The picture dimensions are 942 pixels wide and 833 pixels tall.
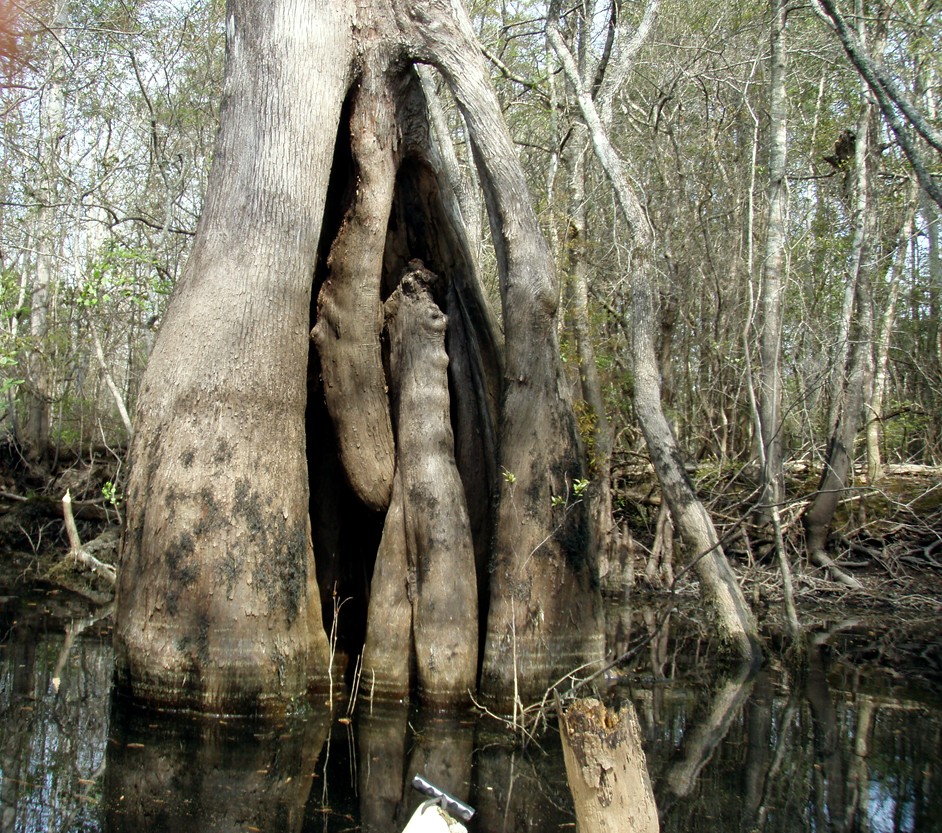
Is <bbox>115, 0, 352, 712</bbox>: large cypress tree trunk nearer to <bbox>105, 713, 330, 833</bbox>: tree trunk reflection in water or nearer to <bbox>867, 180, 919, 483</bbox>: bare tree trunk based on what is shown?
<bbox>105, 713, 330, 833</bbox>: tree trunk reflection in water

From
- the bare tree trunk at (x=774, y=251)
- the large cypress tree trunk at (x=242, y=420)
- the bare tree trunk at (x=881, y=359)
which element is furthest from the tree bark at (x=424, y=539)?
the bare tree trunk at (x=881, y=359)

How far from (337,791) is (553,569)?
208cm

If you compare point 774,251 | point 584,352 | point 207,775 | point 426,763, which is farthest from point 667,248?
point 207,775

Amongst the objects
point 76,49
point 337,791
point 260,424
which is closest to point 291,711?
point 337,791

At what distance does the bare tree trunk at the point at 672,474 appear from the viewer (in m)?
6.95

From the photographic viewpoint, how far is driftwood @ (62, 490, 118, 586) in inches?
393

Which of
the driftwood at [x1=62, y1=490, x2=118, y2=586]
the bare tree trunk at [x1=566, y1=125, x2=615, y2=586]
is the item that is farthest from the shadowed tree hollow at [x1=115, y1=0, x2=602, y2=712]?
the driftwood at [x1=62, y1=490, x2=118, y2=586]

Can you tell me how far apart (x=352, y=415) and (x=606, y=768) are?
3525 millimetres

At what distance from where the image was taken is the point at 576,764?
3082mm

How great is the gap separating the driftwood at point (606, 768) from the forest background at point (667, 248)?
21.6 feet

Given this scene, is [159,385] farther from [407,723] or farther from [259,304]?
[407,723]

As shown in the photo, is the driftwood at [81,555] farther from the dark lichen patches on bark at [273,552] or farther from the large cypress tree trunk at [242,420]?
the dark lichen patches on bark at [273,552]

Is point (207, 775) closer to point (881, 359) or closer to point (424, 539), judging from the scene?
point (424, 539)

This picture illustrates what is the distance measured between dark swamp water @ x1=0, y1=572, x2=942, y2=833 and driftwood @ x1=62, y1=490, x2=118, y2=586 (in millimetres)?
3632
